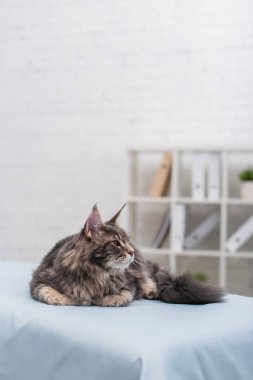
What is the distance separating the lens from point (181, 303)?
1925mm

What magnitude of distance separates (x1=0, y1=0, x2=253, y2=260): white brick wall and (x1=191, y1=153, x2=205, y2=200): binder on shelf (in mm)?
339

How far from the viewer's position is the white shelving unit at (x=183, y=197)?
359 cm

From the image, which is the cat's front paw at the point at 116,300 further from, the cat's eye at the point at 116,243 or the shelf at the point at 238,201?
the shelf at the point at 238,201

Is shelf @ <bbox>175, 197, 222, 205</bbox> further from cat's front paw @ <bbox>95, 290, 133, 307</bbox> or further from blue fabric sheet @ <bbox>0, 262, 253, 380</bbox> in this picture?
cat's front paw @ <bbox>95, 290, 133, 307</bbox>

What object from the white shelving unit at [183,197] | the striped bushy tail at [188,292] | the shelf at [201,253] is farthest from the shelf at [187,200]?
the striped bushy tail at [188,292]

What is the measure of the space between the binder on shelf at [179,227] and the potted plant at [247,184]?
1.22ft

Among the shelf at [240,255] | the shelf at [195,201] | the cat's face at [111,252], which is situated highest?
the shelf at [195,201]

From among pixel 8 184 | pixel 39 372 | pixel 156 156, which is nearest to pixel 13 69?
pixel 8 184

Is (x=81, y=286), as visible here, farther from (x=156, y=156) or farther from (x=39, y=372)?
(x=156, y=156)

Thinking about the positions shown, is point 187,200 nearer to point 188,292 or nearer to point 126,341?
point 188,292

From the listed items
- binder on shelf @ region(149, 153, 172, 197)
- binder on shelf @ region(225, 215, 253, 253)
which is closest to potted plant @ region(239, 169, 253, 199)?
binder on shelf @ region(225, 215, 253, 253)

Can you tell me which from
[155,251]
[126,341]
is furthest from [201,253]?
[126,341]

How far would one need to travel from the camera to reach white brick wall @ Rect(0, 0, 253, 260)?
12.8ft

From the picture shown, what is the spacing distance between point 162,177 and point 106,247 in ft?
6.50
